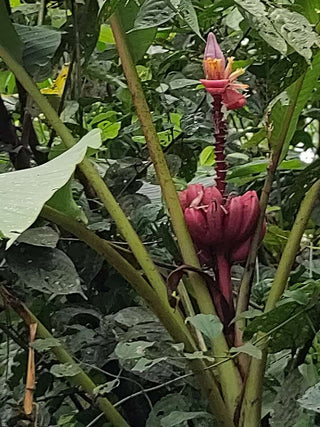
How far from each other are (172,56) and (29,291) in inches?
12.9

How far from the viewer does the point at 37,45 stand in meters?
0.66

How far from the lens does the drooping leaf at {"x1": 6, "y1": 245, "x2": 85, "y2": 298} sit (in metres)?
0.55

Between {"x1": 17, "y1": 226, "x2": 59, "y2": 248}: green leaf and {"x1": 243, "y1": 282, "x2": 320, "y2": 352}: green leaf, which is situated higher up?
{"x1": 17, "y1": 226, "x2": 59, "y2": 248}: green leaf

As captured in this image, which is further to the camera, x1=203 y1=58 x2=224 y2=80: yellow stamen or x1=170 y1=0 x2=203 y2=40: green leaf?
x1=203 y1=58 x2=224 y2=80: yellow stamen

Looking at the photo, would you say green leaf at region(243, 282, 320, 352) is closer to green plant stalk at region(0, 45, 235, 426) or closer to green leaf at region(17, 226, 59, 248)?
green plant stalk at region(0, 45, 235, 426)

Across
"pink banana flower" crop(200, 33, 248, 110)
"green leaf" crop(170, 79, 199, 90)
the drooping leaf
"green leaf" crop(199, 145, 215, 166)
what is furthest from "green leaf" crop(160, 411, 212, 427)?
"green leaf" crop(199, 145, 215, 166)

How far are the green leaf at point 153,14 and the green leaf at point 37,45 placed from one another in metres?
0.12

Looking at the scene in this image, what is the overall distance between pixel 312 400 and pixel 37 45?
39 centimetres

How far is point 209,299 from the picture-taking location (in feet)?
1.78

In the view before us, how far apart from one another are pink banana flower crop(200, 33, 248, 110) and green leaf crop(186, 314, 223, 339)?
17cm

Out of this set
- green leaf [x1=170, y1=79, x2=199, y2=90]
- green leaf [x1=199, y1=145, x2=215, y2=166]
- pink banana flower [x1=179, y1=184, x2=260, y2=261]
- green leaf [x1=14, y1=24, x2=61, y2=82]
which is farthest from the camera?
green leaf [x1=199, y1=145, x2=215, y2=166]

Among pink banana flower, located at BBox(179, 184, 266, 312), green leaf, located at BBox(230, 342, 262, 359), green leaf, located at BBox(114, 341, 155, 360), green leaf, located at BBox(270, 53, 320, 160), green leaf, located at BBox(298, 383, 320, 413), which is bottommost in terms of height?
green leaf, located at BBox(298, 383, 320, 413)

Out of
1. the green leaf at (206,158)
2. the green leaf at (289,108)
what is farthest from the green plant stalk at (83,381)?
the green leaf at (206,158)

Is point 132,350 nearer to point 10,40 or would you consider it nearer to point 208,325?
point 208,325
